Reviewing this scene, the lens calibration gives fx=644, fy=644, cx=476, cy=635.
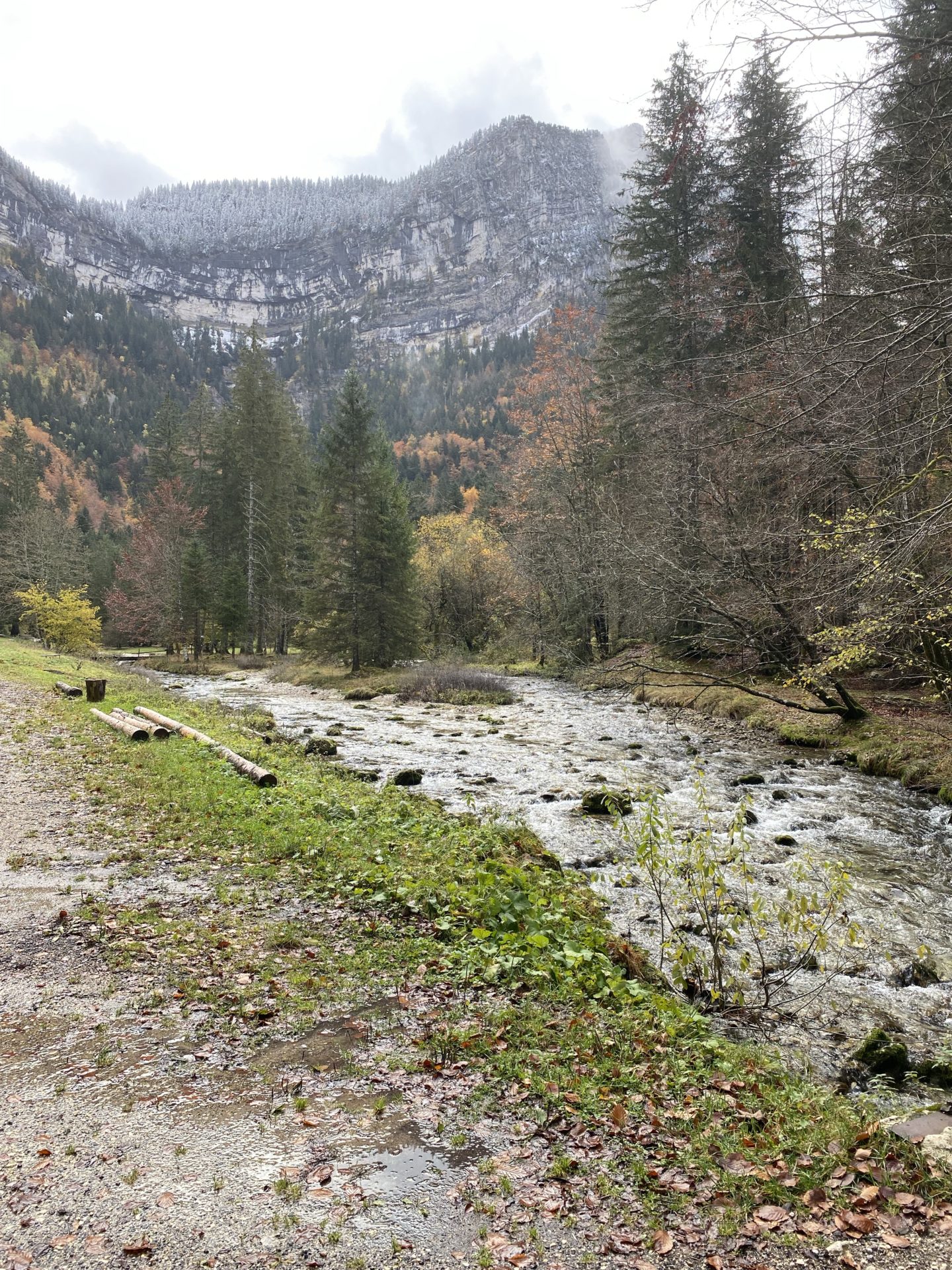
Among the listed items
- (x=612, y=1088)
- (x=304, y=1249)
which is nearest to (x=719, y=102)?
(x=612, y=1088)

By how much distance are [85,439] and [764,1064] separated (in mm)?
145402

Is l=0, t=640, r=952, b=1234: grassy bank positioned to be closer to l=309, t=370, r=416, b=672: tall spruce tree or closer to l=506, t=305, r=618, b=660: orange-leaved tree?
l=506, t=305, r=618, b=660: orange-leaved tree

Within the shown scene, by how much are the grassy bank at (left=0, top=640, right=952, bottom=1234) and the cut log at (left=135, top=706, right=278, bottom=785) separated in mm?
651

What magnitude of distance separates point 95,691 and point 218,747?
369 inches

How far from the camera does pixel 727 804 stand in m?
10.8

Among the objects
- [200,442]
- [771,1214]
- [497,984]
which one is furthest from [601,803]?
[200,442]

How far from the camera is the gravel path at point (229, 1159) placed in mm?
2770

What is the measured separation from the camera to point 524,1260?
108 inches

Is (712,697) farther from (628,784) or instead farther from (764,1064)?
(764,1064)

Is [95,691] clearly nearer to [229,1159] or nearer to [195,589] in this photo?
[229,1159]

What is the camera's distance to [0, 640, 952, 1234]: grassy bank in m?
3.26

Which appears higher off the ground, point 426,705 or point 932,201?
point 932,201

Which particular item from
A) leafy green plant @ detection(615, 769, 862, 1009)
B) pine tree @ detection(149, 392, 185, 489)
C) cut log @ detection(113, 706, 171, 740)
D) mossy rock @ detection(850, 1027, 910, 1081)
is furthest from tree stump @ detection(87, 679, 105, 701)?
pine tree @ detection(149, 392, 185, 489)

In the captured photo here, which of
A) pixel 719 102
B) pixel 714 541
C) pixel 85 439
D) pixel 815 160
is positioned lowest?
pixel 714 541
